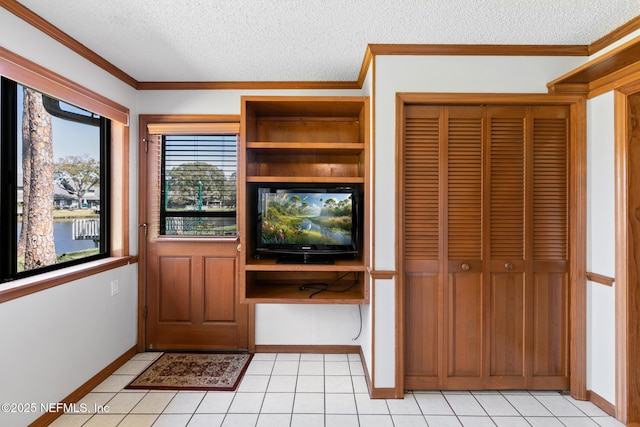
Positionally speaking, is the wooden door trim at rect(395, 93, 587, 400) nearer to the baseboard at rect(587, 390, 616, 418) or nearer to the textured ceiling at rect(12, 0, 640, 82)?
the baseboard at rect(587, 390, 616, 418)

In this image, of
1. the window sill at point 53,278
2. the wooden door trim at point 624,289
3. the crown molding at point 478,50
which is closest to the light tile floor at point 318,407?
the wooden door trim at point 624,289

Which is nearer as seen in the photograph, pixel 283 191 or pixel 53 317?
pixel 53 317

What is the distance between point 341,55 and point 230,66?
885 mm

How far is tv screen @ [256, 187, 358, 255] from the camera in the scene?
8.25 ft

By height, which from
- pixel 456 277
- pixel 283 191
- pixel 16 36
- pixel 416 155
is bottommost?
pixel 456 277

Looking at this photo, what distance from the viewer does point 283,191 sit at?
2531mm

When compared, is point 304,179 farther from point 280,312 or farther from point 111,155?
point 111,155

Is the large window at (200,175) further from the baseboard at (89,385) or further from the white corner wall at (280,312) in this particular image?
the baseboard at (89,385)

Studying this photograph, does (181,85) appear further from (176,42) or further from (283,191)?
(283,191)

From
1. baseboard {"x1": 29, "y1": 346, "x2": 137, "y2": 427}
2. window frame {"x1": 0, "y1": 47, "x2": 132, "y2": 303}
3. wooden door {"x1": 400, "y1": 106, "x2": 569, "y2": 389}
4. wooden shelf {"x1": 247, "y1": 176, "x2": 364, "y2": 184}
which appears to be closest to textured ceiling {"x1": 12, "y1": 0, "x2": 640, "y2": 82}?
window frame {"x1": 0, "y1": 47, "x2": 132, "y2": 303}

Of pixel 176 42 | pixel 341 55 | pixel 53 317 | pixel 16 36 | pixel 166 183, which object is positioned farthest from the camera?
pixel 166 183

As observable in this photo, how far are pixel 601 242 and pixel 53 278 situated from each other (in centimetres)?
355

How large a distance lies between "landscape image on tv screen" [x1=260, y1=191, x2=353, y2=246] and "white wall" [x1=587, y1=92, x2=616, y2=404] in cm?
167

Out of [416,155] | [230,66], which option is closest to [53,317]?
[230,66]
